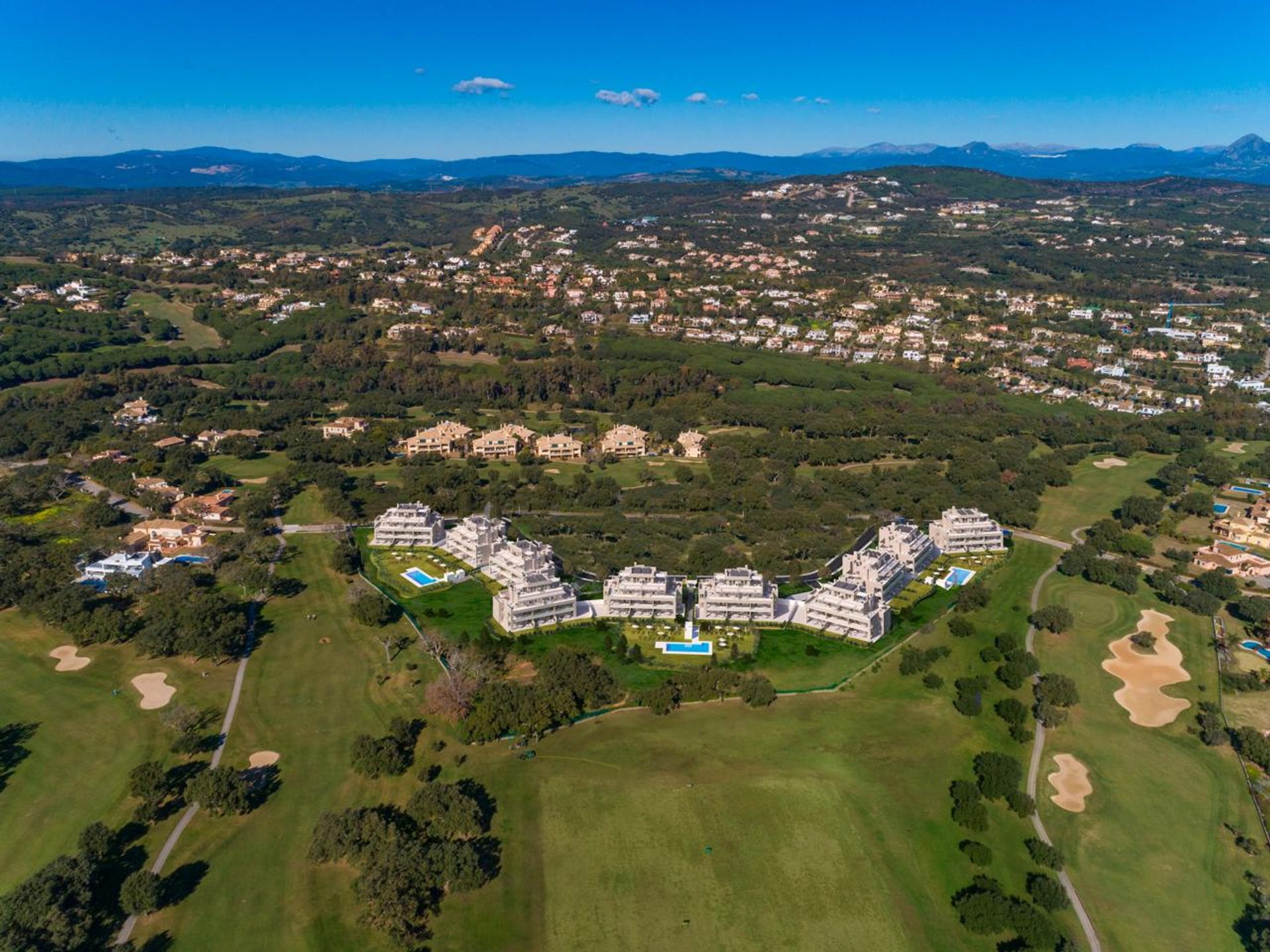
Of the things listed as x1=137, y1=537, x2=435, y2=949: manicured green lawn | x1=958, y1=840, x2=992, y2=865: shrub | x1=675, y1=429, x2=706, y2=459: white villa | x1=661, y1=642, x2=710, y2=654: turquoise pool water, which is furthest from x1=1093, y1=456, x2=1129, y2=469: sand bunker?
x1=137, y1=537, x2=435, y2=949: manicured green lawn

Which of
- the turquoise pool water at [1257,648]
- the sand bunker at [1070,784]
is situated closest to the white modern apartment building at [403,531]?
the sand bunker at [1070,784]

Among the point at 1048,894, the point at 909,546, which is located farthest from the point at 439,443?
the point at 1048,894

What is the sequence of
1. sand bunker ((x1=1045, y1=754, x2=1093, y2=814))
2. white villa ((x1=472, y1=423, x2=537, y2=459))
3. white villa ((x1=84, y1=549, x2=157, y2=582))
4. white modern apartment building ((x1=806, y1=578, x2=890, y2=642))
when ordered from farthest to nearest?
white villa ((x1=472, y1=423, x2=537, y2=459)), white villa ((x1=84, y1=549, x2=157, y2=582)), white modern apartment building ((x1=806, y1=578, x2=890, y2=642)), sand bunker ((x1=1045, y1=754, x2=1093, y2=814))

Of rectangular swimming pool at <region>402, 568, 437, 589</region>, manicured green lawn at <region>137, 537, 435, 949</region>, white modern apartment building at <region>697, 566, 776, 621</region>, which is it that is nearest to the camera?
manicured green lawn at <region>137, 537, 435, 949</region>

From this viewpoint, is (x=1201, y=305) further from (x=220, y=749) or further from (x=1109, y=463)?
(x=220, y=749)

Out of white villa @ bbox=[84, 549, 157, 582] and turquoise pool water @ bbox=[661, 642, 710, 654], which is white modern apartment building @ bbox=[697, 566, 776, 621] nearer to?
turquoise pool water @ bbox=[661, 642, 710, 654]

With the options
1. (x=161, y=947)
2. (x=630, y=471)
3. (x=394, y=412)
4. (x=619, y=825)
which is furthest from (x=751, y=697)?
(x=394, y=412)

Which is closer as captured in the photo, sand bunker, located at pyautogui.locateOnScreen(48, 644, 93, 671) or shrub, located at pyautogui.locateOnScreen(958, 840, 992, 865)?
shrub, located at pyautogui.locateOnScreen(958, 840, 992, 865)
